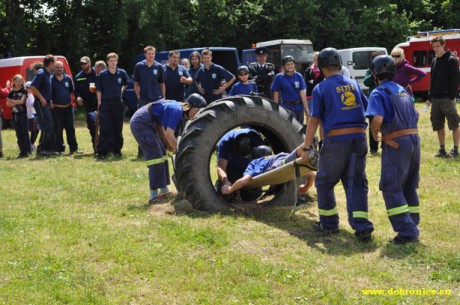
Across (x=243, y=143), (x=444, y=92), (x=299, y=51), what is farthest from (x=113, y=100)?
(x=299, y=51)

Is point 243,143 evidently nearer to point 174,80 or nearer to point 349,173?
point 349,173

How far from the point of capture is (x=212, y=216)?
22.9 feet

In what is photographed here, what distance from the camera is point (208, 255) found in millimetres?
5531

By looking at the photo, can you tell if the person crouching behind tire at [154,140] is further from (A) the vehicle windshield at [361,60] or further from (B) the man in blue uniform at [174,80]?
(A) the vehicle windshield at [361,60]

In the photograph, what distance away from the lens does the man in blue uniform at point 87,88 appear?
13.1 meters

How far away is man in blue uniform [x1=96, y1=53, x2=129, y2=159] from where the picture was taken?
12250 mm

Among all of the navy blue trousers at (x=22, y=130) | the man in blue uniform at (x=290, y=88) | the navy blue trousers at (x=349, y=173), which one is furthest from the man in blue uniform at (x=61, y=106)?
Answer: the navy blue trousers at (x=349, y=173)

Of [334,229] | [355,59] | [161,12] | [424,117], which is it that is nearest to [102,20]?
[161,12]

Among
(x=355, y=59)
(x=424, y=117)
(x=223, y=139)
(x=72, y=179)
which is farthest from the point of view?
(x=355, y=59)

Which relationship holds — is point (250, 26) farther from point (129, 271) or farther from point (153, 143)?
point (129, 271)

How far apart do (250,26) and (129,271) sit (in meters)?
26.1

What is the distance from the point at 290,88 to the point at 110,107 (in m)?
3.88

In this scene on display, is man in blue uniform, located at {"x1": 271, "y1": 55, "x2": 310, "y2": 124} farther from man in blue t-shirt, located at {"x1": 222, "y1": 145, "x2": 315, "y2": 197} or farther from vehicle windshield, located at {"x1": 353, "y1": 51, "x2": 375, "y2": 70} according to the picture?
vehicle windshield, located at {"x1": 353, "y1": 51, "x2": 375, "y2": 70}

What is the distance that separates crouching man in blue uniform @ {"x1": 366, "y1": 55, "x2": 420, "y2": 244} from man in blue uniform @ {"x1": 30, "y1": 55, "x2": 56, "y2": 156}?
8.87 meters
